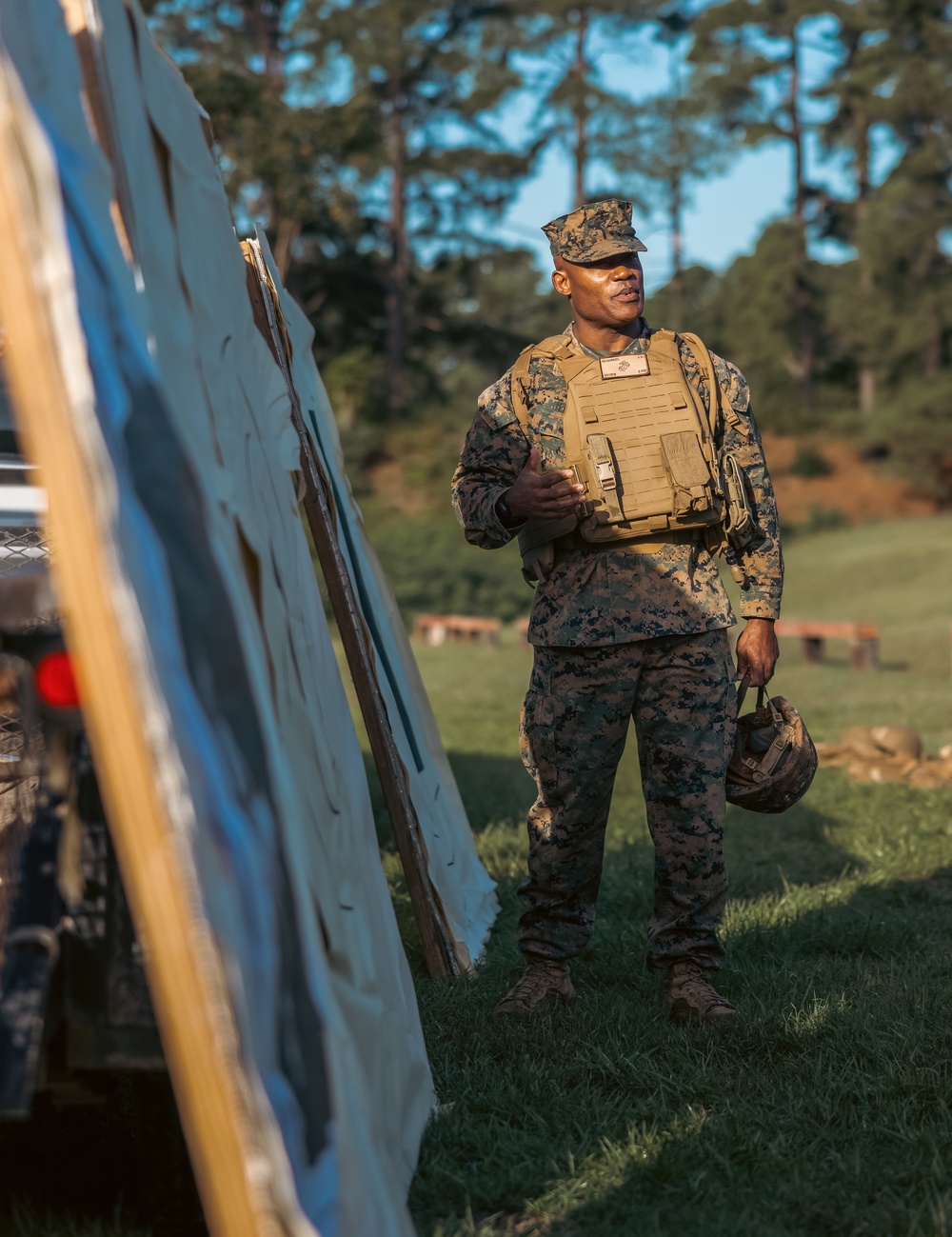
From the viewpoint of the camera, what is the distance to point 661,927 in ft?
13.2

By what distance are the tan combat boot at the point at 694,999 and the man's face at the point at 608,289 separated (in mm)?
1823

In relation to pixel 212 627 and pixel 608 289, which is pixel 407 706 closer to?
pixel 608 289

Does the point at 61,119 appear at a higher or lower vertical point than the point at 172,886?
higher

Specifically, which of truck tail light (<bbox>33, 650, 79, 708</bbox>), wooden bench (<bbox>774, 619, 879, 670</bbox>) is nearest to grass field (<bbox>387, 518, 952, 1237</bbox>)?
truck tail light (<bbox>33, 650, 79, 708</bbox>)

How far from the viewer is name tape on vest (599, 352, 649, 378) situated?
12.8 feet

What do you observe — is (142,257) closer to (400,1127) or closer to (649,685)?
(400,1127)

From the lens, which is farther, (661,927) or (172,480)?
(661,927)

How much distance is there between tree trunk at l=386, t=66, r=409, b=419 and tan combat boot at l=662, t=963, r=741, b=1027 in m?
36.2

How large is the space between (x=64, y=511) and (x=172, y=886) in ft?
1.66

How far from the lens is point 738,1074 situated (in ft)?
11.0

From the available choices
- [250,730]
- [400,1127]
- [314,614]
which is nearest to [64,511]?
[250,730]

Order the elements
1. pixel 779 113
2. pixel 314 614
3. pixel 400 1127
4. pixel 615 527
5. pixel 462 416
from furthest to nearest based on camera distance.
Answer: pixel 779 113 → pixel 462 416 → pixel 615 527 → pixel 314 614 → pixel 400 1127

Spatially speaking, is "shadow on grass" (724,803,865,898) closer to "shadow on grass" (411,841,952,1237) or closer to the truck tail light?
"shadow on grass" (411,841,952,1237)

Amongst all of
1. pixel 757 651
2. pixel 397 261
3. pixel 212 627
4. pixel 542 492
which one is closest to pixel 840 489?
pixel 397 261
